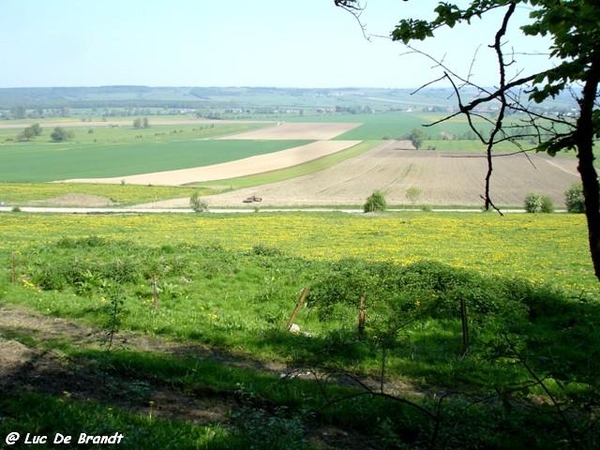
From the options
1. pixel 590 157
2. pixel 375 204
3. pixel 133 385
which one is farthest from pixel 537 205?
pixel 590 157

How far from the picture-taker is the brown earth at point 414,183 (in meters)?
76.4

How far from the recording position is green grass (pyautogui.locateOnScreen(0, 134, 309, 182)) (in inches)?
4377

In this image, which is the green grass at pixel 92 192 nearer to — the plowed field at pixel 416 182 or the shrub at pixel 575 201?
the plowed field at pixel 416 182

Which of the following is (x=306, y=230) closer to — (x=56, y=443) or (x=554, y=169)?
(x=56, y=443)

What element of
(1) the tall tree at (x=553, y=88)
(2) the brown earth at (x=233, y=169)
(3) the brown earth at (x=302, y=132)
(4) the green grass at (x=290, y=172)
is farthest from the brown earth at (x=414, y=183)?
(1) the tall tree at (x=553, y=88)

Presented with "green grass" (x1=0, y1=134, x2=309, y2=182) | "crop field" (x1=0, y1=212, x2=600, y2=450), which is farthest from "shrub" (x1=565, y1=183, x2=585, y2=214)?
"green grass" (x1=0, y1=134, x2=309, y2=182)

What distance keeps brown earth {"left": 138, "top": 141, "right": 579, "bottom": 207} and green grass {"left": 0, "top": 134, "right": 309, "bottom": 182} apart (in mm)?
33574

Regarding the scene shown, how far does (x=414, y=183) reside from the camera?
3610 inches

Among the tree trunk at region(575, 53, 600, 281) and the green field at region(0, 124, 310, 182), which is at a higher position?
the tree trunk at region(575, 53, 600, 281)

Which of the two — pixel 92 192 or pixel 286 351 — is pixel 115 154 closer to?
pixel 92 192

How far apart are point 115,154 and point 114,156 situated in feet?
14.0

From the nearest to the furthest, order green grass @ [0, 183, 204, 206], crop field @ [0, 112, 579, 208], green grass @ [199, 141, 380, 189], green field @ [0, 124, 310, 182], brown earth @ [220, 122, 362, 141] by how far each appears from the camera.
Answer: green grass @ [0, 183, 204, 206] → crop field @ [0, 112, 579, 208] → green grass @ [199, 141, 380, 189] → green field @ [0, 124, 310, 182] → brown earth @ [220, 122, 362, 141]

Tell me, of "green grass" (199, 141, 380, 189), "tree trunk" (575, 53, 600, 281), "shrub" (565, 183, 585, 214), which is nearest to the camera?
"tree trunk" (575, 53, 600, 281)

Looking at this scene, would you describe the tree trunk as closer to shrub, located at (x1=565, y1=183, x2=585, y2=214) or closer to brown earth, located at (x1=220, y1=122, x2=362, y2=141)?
shrub, located at (x1=565, y1=183, x2=585, y2=214)
